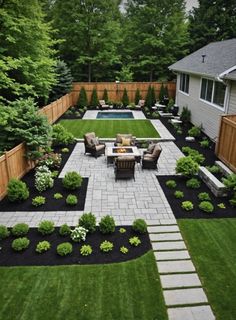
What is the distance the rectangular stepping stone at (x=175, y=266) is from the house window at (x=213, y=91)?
10182mm

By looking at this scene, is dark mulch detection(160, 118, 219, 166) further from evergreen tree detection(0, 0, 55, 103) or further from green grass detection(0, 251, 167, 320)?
evergreen tree detection(0, 0, 55, 103)

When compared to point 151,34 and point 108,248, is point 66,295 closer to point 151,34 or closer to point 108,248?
point 108,248

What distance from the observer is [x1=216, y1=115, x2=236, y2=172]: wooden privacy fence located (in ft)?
36.1

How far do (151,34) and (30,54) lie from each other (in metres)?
21.1

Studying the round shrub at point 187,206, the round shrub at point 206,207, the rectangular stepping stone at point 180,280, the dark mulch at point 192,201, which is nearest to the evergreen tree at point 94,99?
the dark mulch at point 192,201

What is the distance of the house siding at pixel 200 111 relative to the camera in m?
15.0

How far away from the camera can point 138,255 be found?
21.7ft

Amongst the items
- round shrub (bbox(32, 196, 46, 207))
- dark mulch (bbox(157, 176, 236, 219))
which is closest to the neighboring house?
dark mulch (bbox(157, 176, 236, 219))

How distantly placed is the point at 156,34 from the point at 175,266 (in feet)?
107

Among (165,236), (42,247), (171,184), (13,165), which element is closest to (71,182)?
(13,165)

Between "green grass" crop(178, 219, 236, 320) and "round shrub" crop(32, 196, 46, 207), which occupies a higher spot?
"round shrub" crop(32, 196, 46, 207)

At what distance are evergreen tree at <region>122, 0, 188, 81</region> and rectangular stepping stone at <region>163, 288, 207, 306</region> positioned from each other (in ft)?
99.0

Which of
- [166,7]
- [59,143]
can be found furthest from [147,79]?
[59,143]

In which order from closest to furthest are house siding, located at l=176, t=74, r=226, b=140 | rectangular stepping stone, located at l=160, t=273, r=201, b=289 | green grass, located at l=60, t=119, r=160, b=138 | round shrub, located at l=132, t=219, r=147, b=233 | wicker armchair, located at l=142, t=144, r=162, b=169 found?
rectangular stepping stone, located at l=160, t=273, r=201, b=289 < round shrub, located at l=132, t=219, r=147, b=233 < wicker armchair, located at l=142, t=144, r=162, b=169 < house siding, located at l=176, t=74, r=226, b=140 < green grass, located at l=60, t=119, r=160, b=138
